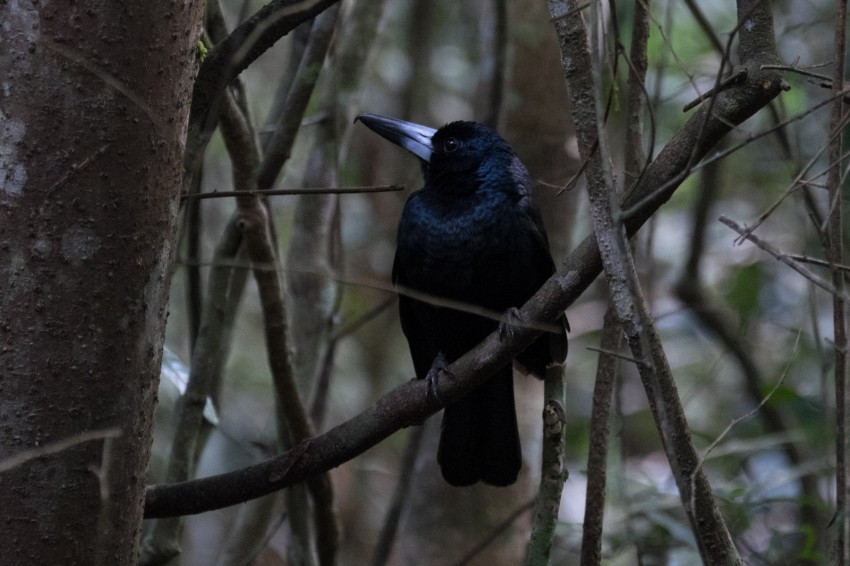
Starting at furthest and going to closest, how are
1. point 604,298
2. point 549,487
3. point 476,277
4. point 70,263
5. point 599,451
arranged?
1. point 604,298
2. point 476,277
3. point 599,451
4. point 549,487
5. point 70,263

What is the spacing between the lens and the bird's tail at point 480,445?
2941mm

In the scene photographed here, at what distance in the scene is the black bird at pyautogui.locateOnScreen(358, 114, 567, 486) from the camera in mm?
2943

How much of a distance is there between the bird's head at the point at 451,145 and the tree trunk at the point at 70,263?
1564mm

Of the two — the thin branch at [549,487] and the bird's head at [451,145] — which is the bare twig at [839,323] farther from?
the bird's head at [451,145]

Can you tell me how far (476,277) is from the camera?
295cm

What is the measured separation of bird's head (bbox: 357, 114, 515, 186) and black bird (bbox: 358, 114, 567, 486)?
0.02 meters

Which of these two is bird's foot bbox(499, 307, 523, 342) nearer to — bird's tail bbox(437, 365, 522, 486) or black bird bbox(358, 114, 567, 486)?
black bird bbox(358, 114, 567, 486)

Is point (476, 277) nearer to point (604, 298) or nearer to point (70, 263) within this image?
Result: point (70, 263)

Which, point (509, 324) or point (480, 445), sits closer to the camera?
point (509, 324)

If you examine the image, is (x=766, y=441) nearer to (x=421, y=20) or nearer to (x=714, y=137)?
(x=714, y=137)

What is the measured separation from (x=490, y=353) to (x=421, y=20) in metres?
3.98

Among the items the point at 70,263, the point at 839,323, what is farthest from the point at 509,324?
the point at 70,263

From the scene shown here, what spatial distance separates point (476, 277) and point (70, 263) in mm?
1550

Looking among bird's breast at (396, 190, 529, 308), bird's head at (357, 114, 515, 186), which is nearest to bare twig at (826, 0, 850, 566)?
bird's breast at (396, 190, 529, 308)
